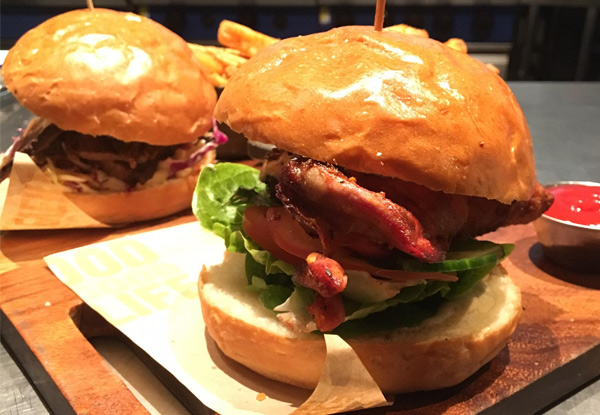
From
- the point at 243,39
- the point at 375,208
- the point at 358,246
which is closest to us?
the point at 375,208

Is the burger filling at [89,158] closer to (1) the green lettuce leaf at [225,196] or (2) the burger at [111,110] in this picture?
(2) the burger at [111,110]

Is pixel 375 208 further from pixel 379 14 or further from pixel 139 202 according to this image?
pixel 139 202

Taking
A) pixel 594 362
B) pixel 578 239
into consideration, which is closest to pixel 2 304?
pixel 594 362

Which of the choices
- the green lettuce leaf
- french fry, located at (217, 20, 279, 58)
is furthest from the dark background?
the green lettuce leaf

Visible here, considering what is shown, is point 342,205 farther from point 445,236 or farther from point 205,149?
point 205,149

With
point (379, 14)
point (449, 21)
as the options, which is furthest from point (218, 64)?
point (449, 21)

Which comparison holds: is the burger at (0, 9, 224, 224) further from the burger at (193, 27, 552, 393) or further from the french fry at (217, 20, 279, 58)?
the burger at (193, 27, 552, 393)

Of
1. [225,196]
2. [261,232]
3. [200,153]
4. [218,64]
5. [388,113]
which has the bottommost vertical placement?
[200,153]
